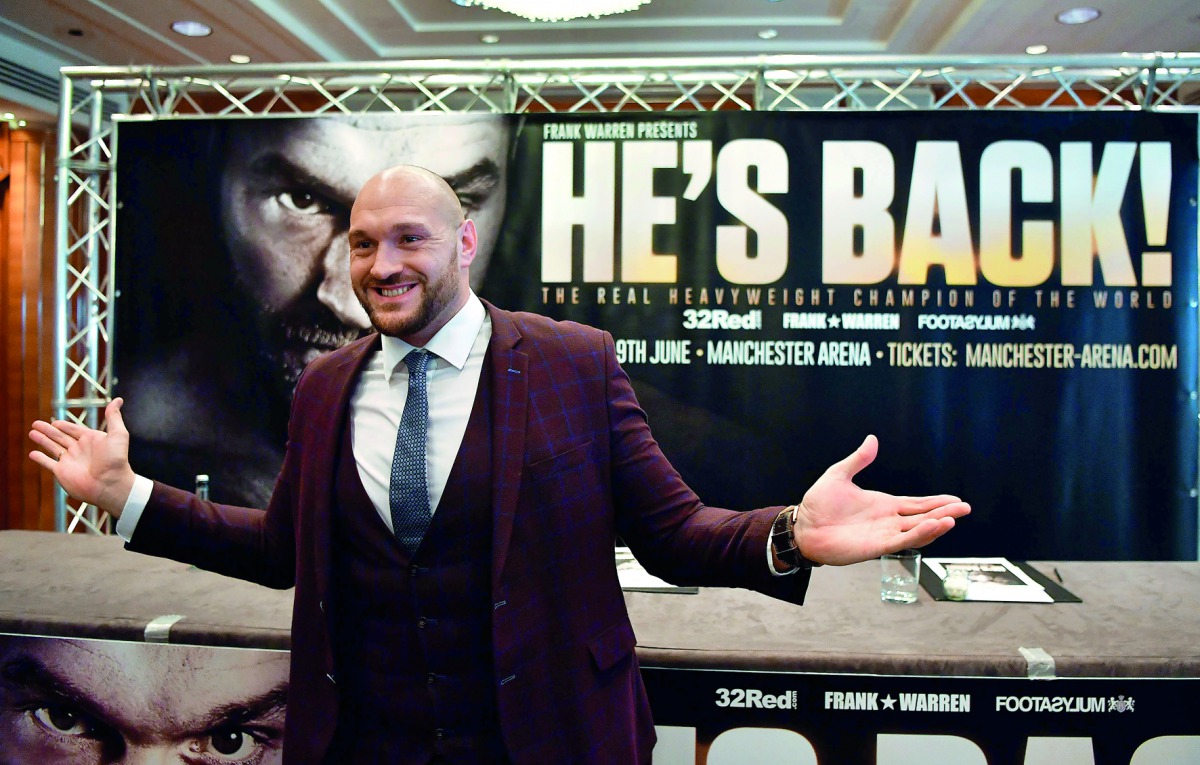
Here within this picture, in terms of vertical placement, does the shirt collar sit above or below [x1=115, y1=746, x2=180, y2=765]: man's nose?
above

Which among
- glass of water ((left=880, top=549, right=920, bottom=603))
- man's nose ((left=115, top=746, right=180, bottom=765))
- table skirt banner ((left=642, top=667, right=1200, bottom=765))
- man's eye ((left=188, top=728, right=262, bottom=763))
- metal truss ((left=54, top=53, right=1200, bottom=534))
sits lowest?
man's nose ((left=115, top=746, right=180, bottom=765))

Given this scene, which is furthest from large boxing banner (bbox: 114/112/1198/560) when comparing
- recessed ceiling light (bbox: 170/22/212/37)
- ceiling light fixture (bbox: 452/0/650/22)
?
recessed ceiling light (bbox: 170/22/212/37)

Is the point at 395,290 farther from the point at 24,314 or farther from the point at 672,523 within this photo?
the point at 24,314

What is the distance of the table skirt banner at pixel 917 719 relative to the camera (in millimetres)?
1645

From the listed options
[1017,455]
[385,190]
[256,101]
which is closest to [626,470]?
[385,190]

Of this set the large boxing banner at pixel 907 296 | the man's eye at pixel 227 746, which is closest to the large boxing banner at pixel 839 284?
the large boxing banner at pixel 907 296

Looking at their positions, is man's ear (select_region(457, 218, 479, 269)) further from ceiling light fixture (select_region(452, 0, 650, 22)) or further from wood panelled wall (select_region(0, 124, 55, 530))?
wood panelled wall (select_region(0, 124, 55, 530))

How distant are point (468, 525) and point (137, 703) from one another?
3.72 ft

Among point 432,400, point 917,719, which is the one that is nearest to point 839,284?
point 917,719

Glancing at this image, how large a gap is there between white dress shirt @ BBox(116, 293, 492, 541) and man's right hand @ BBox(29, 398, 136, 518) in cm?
3

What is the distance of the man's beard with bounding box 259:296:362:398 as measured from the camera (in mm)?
3373

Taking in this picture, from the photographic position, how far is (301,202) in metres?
3.39

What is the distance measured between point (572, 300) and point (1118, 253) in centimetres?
207

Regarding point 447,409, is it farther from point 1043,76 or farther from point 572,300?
point 1043,76
